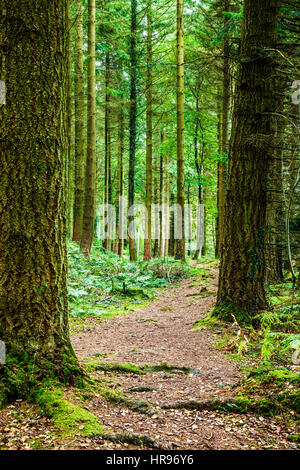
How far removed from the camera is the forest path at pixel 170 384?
107 inches

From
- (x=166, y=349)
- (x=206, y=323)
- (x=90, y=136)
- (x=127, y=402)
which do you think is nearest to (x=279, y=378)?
(x=127, y=402)

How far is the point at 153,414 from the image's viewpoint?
10.1 feet

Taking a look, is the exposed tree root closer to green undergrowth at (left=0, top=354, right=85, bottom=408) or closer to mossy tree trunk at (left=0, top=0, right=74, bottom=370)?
green undergrowth at (left=0, top=354, right=85, bottom=408)

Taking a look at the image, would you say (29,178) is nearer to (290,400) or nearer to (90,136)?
(290,400)

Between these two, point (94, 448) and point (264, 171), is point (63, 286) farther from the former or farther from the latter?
point (264, 171)

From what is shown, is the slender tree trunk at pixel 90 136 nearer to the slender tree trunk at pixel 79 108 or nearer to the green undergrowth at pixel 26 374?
the slender tree trunk at pixel 79 108

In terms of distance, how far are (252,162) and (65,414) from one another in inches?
206

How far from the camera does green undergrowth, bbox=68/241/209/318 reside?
8.46m

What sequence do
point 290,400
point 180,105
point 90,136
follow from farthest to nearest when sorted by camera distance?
point 180,105 → point 90,136 → point 290,400

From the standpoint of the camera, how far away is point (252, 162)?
6.16 m

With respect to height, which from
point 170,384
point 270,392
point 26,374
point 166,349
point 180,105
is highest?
point 180,105

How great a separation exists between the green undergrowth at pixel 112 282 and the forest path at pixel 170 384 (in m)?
1.07

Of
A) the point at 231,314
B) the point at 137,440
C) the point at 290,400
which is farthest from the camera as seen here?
the point at 231,314
